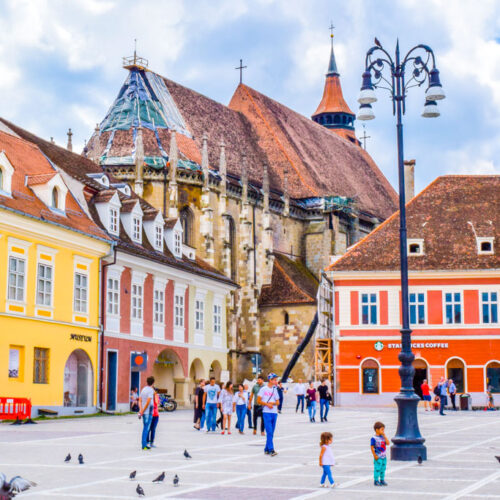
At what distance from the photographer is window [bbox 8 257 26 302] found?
97.0 feet

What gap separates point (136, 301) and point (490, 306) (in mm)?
17924

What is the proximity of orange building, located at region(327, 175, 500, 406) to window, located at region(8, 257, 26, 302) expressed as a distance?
62.3 feet

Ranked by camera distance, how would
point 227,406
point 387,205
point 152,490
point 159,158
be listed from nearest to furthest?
point 152,490 < point 227,406 < point 159,158 < point 387,205

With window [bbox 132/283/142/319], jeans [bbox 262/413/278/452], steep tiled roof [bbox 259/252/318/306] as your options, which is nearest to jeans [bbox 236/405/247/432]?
jeans [bbox 262/413/278/452]

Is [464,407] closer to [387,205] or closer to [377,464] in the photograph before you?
[377,464]

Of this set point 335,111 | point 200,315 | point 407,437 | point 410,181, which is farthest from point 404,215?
point 335,111

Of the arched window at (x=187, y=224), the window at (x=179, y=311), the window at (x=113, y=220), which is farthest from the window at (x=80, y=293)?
the arched window at (x=187, y=224)

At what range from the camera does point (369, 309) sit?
151 feet

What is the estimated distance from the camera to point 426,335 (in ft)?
149

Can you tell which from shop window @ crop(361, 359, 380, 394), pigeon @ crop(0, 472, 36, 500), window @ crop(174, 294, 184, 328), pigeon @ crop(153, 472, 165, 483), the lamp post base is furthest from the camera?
shop window @ crop(361, 359, 380, 394)

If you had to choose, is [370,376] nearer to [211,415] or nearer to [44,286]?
[44,286]

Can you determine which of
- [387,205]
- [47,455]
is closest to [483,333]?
[47,455]

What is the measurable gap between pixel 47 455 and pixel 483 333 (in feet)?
104

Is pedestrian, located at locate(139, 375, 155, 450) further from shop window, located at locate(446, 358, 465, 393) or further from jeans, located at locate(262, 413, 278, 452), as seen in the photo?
shop window, located at locate(446, 358, 465, 393)
